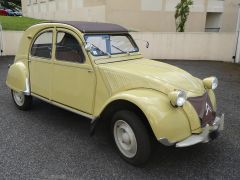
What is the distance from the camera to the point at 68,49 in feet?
15.3

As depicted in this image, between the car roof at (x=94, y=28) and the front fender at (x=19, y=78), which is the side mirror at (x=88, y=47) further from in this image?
the front fender at (x=19, y=78)

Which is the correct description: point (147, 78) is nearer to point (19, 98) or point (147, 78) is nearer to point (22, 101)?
point (22, 101)

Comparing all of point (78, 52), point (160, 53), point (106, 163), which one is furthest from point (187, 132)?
point (160, 53)

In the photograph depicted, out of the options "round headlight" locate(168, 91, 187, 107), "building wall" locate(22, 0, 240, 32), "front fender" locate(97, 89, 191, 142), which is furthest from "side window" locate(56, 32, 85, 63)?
"building wall" locate(22, 0, 240, 32)

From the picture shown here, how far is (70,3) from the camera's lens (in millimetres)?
23078

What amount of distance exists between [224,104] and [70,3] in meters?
19.4

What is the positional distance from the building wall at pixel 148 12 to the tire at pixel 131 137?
15221 millimetres

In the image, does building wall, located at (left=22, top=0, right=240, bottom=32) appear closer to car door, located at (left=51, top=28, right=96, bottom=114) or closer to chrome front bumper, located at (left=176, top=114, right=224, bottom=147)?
car door, located at (left=51, top=28, right=96, bottom=114)

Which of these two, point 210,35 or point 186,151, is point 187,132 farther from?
point 210,35

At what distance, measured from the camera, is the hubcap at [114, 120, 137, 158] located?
12.2ft

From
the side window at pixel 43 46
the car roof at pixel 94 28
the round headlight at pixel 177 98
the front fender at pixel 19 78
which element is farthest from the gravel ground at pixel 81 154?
the car roof at pixel 94 28

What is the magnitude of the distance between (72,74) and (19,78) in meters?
1.58

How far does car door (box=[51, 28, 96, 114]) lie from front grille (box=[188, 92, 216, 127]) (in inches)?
60.9

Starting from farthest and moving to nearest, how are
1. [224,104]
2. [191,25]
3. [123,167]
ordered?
[191,25] → [224,104] → [123,167]
